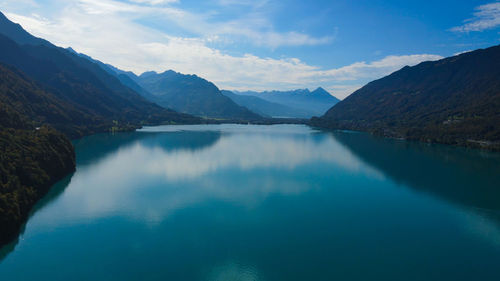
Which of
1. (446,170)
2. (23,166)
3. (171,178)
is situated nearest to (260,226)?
(171,178)

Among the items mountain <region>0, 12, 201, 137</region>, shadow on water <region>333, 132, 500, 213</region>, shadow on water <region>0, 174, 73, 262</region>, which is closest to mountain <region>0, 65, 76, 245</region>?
shadow on water <region>0, 174, 73, 262</region>

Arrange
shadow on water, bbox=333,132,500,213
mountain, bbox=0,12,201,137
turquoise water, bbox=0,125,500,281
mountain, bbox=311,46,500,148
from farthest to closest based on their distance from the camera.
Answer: mountain, bbox=0,12,201,137
mountain, bbox=311,46,500,148
shadow on water, bbox=333,132,500,213
turquoise water, bbox=0,125,500,281

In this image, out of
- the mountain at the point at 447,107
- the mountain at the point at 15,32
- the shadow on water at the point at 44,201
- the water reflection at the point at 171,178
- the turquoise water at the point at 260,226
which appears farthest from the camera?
the mountain at the point at 15,32

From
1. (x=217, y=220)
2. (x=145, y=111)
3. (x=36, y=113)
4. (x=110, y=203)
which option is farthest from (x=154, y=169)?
(x=145, y=111)

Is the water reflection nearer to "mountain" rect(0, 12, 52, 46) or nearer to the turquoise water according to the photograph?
the turquoise water

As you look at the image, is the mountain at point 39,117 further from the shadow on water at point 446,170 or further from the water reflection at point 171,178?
the shadow on water at point 446,170

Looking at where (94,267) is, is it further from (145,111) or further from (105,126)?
(145,111)

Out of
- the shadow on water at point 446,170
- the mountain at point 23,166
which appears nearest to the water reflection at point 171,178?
the mountain at point 23,166
